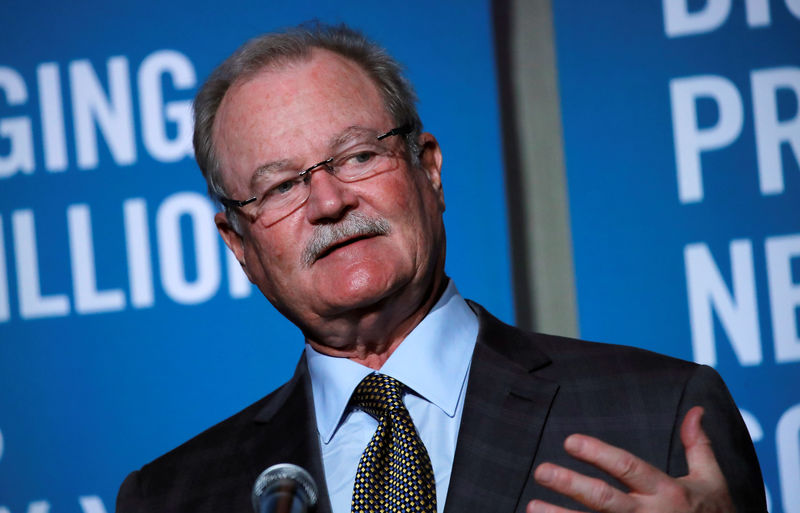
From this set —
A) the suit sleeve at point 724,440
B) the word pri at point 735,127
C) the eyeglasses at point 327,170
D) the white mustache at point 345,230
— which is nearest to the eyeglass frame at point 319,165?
the eyeglasses at point 327,170

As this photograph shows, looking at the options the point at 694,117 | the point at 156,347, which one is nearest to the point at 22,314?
the point at 156,347

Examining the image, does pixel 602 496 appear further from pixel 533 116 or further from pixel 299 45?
pixel 533 116

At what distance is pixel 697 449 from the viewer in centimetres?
118

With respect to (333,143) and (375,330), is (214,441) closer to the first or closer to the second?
(375,330)

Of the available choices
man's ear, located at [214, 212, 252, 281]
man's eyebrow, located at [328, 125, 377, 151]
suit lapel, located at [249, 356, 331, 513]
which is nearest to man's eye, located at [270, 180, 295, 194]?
man's eyebrow, located at [328, 125, 377, 151]

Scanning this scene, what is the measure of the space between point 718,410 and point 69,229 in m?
1.78

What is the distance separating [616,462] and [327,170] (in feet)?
2.48

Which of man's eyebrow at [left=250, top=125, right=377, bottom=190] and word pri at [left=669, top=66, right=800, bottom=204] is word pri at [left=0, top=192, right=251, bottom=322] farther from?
word pri at [left=669, top=66, right=800, bottom=204]

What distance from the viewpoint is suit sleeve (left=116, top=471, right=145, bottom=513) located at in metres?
1.67

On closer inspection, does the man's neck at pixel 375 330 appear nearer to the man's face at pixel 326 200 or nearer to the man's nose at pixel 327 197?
the man's face at pixel 326 200

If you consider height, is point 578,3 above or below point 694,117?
above

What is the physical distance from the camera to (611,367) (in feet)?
5.02

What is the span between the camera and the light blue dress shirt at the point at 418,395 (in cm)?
153

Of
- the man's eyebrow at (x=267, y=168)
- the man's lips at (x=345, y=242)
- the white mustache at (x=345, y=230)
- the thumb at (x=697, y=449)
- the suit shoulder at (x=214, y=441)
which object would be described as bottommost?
the suit shoulder at (x=214, y=441)
